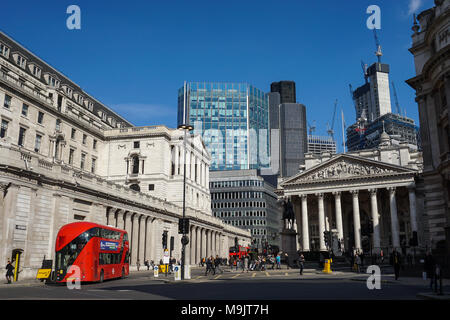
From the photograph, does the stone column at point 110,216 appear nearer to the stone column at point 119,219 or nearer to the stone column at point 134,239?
the stone column at point 119,219

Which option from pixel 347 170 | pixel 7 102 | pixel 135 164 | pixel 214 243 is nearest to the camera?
pixel 7 102

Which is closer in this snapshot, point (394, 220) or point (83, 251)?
point (83, 251)

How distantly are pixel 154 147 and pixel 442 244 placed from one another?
49.7 m

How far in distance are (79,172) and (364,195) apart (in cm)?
6256

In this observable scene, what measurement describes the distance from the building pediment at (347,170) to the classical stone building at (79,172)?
2156cm

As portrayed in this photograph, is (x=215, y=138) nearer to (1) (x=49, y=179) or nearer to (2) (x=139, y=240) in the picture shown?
(2) (x=139, y=240)

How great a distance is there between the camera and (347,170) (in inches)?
3177

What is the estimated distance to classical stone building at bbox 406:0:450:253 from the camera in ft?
116

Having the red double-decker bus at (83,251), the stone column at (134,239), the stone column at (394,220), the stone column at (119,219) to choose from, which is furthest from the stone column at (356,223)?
the red double-decker bus at (83,251)

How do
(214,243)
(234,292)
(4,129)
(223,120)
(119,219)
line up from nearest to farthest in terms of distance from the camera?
(234,292)
(4,129)
(119,219)
(214,243)
(223,120)

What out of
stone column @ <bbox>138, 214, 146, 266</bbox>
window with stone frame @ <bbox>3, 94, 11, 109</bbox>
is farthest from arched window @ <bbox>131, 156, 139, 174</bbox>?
window with stone frame @ <bbox>3, 94, 11, 109</bbox>

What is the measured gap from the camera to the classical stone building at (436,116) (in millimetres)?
35312

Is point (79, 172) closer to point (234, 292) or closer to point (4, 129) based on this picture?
point (4, 129)

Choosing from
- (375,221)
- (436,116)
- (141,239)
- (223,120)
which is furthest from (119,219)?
(223,120)
